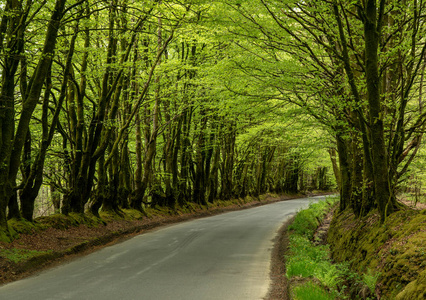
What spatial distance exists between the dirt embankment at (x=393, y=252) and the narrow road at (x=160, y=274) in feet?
6.58

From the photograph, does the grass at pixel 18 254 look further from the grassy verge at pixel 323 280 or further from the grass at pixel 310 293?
the grass at pixel 310 293

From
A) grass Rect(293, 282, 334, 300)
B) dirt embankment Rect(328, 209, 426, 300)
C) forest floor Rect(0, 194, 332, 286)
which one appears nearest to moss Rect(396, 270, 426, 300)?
dirt embankment Rect(328, 209, 426, 300)

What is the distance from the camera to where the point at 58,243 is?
10.5 meters

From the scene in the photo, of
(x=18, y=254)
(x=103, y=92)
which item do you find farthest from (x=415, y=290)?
(x=103, y=92)

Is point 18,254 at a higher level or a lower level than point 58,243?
higher

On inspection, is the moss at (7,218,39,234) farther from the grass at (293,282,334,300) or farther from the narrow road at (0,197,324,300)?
the grass at (293,282,334,300)

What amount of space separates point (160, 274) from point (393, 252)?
457 centimetres

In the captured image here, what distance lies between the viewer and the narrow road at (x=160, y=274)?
6285 millimetres

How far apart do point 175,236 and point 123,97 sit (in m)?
8.31

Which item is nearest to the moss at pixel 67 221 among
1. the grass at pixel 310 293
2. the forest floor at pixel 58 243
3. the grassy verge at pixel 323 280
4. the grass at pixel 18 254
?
the forest floor at pixel 58 243

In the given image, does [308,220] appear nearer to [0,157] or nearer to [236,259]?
[236,259]

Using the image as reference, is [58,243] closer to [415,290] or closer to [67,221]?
[67,221]

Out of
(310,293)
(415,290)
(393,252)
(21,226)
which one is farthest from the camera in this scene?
(21,226)

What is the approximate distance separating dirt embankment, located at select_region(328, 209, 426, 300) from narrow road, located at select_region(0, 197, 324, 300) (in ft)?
6.58
